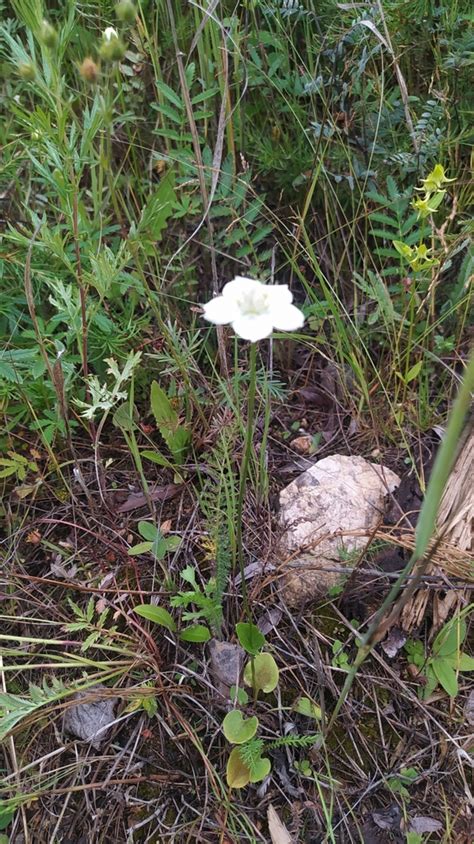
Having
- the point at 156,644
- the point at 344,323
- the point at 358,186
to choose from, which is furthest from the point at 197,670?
the point at 358,186

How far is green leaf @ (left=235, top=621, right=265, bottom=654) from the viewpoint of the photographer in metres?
1.36

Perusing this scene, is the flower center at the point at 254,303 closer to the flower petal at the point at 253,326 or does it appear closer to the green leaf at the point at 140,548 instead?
the flower petal at the point at 253,326

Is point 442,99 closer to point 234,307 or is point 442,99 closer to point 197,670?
point 234,307

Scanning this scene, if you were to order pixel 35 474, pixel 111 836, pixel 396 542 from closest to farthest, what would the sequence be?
pixel 111 836 → pixel 396 542 → pixel 35 474

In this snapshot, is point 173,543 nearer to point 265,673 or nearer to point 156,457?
point 156,457

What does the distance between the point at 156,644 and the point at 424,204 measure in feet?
4.10

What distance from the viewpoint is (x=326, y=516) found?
162 centimetres

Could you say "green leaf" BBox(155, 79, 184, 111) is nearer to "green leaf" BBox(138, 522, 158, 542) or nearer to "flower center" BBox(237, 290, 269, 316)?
"flower center" BBox(237, 290, 269, 316)

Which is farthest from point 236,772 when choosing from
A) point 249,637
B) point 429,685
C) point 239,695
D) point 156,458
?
point 156,458

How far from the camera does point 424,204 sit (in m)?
1.43

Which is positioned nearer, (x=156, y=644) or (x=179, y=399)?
(x=156, y=644)

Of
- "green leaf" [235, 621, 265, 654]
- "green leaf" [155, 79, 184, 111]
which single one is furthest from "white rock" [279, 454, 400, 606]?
"green leaf" [155, 79, 184, 111]

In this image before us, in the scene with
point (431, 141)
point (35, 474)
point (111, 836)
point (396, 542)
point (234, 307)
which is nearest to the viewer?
point (234, 307)

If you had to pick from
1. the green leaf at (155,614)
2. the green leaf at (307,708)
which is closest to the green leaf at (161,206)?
the green leaf at (155,614)
